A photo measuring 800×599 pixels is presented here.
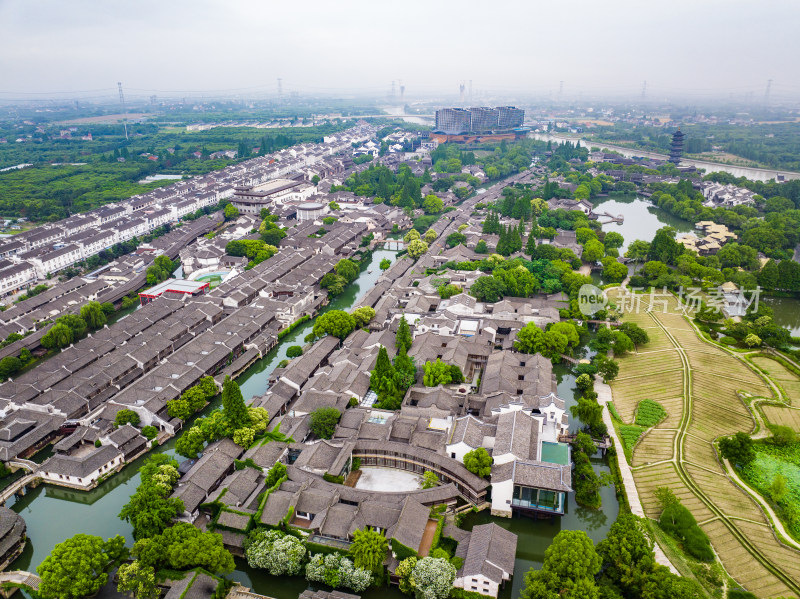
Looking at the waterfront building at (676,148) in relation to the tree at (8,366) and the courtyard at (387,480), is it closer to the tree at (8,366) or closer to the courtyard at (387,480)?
the courtyard at (387,480)

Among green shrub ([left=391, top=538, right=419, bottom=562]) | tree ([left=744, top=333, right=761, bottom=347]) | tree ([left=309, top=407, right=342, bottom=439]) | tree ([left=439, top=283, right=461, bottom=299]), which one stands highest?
tree ([left=439, top=283, right=461, bottom=299])

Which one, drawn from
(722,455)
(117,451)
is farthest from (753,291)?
(117,451)

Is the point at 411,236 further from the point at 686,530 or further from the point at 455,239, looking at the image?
the point at 686,530

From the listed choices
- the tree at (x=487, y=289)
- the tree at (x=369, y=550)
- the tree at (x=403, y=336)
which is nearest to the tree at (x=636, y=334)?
the tree at (x=487, y=289)

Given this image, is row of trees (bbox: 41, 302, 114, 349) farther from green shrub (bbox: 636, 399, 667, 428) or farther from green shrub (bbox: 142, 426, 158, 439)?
green shrub (bbox: 636, 399, 667, 428)

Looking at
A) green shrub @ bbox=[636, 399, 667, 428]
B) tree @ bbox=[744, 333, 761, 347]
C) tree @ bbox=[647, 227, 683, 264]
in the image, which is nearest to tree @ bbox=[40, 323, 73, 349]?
green shrub @ bbox=[636, 399, 667, 428]

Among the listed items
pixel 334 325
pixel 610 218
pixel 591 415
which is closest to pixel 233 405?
pixel 334 325
